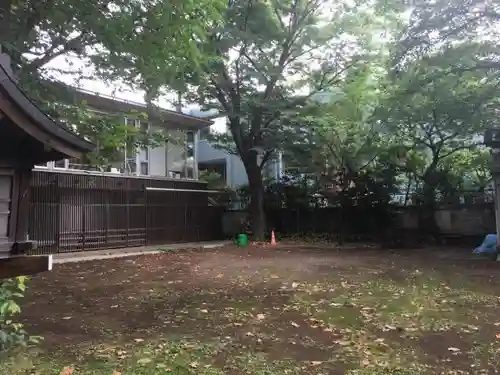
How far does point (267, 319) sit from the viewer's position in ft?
24.5

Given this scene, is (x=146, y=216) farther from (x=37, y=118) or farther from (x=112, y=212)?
(x=37, y=118)

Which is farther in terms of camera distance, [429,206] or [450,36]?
[429,206]

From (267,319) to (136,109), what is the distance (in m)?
14.1

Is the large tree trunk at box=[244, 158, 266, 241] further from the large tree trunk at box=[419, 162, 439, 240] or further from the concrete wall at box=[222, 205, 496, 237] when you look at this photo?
the large tree trunk at box=[419, 162, 439, 240]

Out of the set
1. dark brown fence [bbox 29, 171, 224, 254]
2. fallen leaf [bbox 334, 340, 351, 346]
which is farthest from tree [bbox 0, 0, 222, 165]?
dark brown fence [bbox 29, 171, 224, 254]

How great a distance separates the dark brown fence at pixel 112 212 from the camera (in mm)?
16859

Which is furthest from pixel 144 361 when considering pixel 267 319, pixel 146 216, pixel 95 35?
pixel 146 216

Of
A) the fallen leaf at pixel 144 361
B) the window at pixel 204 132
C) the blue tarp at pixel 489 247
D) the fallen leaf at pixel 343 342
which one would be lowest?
the fallen leaf at pixel 144 361

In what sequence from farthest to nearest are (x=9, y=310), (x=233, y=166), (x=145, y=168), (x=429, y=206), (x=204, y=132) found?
(x=233, y=166) → (x=204, y=132) → (x=145, y=168) → (x=429, y=206) → (x=9, y=310)

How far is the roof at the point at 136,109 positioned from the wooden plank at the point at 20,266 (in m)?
9.49

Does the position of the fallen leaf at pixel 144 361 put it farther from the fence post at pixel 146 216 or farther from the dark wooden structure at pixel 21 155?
the fence post at pixel 146 216

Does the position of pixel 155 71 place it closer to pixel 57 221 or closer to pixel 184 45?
pixel 184 45

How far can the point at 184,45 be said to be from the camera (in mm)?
8469

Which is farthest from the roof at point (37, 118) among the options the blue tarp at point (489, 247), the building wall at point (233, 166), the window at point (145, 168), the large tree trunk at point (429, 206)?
the building wall at point (233, 166)
